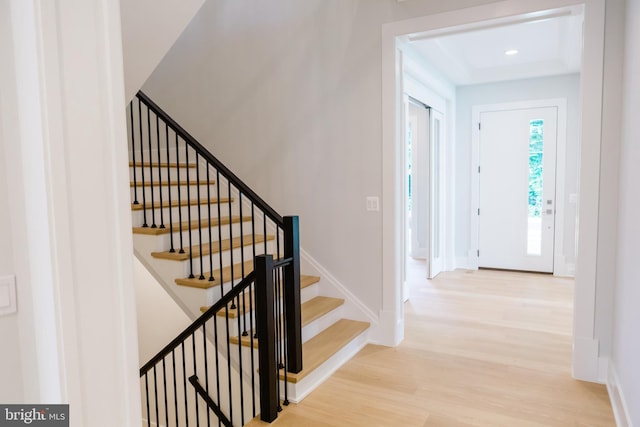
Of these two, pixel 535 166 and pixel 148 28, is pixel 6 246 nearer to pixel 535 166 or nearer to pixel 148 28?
pixel 148 28

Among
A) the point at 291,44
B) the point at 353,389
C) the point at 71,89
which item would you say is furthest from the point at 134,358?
the point at 291,44

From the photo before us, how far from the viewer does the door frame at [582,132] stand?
2754 millimetres

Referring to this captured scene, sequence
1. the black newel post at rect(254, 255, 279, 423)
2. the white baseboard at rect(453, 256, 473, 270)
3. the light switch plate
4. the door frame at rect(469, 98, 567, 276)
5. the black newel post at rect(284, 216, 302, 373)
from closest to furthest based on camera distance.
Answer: the light switch plate
the black newel post at rect(254, 255, 279, 423)
the black newel post at rect(284, 216, 302, 373)
the door frame at rect(469, 98, 567, 276)
the white baseboard at rect(453, 256, 473, 270)

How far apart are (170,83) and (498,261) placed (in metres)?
5.00

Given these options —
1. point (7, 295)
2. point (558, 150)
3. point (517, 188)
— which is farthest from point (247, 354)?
point (558, 150)

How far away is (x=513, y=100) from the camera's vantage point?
5.99 meters

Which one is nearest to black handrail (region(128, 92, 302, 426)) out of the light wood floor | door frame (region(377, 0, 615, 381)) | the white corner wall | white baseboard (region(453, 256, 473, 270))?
the light wood floor

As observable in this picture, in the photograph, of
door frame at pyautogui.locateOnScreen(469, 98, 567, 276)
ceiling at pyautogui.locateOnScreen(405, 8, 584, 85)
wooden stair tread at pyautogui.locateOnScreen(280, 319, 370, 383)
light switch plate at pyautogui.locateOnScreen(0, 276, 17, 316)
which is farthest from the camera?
door frame at pyautogui.locateOnScreen(469, 98, 567, 276)

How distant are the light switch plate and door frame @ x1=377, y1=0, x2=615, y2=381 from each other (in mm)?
2705

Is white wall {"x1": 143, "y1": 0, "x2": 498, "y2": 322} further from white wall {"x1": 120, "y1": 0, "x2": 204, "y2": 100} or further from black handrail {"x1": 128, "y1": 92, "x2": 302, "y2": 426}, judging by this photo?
white wall {"x1": 120, "y1": 0, "x2": 204, "y2": 100}

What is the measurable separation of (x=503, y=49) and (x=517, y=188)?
6.89ft

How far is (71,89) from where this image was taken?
109 centimetres

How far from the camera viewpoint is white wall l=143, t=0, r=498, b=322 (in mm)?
3561
